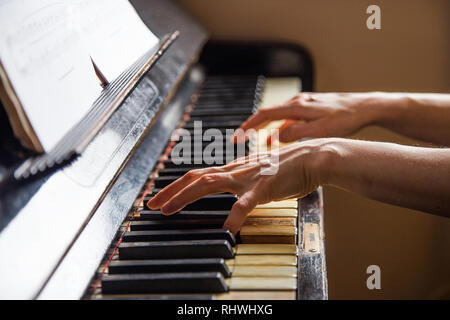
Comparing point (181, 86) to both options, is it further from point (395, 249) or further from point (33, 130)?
point (395, 249)

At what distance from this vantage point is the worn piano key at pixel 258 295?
74 centimetres

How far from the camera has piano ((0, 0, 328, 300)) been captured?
726 mm

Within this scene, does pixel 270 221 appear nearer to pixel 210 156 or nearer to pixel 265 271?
pixel 265 271

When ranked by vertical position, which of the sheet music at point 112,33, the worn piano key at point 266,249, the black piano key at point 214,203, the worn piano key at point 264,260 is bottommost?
the worn piano key at point 264,260

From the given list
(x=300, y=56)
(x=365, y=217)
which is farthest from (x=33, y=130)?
(x=365, y=217)

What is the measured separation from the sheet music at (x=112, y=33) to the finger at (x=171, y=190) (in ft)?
0.87

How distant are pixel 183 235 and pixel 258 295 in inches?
7.2

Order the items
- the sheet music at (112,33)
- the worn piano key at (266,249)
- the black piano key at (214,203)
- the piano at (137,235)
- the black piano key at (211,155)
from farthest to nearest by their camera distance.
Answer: the black piano key at (211,155), the sheet music at (112,33), the black piano key at (214,203), the worn piano key at (266,249), the piano at (137,235)

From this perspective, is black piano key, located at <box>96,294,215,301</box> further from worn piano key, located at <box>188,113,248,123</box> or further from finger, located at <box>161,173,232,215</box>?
worn piano key, located at <box>188,113,248,123</box>

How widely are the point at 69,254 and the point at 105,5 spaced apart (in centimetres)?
68

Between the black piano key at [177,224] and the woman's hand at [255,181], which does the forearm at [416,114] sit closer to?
the woman's hand at [255,181]

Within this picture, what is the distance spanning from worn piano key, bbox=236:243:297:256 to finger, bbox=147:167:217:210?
0.16 meters

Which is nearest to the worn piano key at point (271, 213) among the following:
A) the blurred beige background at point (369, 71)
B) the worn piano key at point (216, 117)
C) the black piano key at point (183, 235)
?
the black piano key at point (183, 235)
